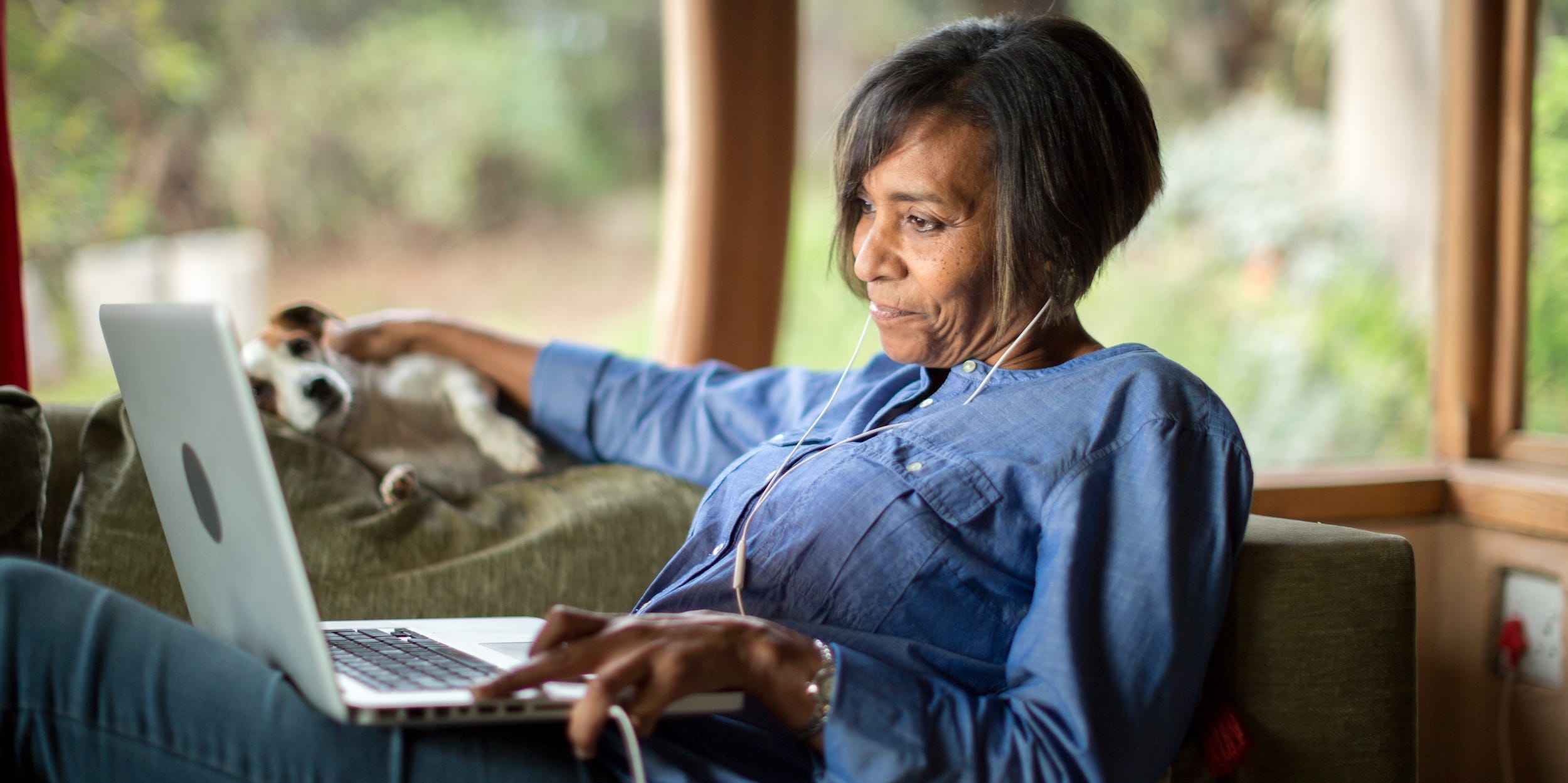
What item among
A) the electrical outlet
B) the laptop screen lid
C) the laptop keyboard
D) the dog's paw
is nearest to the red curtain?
the dog's paw

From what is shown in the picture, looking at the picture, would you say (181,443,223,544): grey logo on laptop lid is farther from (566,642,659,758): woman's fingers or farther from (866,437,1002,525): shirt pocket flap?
(866,437,1002,525): shirt pocket flap

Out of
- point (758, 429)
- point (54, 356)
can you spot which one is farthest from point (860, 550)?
point (54, 356)

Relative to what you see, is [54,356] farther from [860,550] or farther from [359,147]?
[860,550]

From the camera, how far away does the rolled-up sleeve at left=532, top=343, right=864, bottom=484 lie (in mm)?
1493

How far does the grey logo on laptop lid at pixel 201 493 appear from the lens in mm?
830

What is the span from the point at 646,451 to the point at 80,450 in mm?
714

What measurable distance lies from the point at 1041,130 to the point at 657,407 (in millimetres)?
734

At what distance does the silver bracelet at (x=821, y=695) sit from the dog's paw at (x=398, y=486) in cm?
83

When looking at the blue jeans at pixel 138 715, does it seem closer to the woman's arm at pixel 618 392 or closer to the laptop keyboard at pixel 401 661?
the laptop keyboard at pixel 401 661

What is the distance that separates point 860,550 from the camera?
39.9 inches

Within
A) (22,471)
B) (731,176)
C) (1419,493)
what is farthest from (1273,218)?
(22,471)

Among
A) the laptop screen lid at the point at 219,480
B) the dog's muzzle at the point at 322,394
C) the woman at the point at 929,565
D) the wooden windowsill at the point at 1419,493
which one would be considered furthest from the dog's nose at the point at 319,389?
the wooden windowsill at the point at 1419,493

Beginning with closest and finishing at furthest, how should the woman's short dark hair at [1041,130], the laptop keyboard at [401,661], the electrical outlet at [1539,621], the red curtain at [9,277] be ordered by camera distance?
the laptop keyboard at [401,661], the woman's short dark hair at [1041,130], the red curtain at [9,277], the electrical outlet at [1539,621]

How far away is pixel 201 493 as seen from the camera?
2.79 ft
